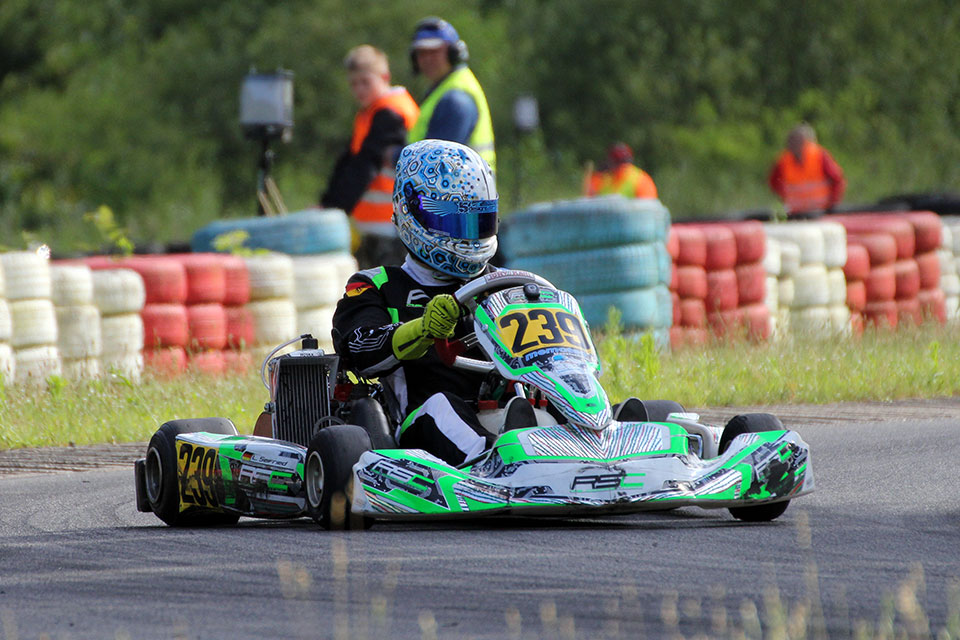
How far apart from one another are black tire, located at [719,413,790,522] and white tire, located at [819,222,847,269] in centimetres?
700

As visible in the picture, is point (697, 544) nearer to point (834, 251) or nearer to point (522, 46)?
point (834, 251)

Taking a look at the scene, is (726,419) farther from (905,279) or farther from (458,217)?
(905,279)

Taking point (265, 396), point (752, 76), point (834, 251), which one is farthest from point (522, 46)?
point (265, 396)

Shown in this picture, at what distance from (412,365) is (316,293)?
558cm

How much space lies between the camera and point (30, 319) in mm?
9516

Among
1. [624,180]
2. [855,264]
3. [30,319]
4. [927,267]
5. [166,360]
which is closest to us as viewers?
[30,319]

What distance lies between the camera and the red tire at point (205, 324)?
34.1 ft

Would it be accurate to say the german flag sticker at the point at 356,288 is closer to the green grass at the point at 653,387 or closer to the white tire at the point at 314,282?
the green grass at the point at 653,387

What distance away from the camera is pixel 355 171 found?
10.7 m

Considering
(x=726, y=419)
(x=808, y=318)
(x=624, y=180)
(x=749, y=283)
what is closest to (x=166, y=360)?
(x=726, y=419)

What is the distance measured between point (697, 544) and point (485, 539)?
587 millimetres

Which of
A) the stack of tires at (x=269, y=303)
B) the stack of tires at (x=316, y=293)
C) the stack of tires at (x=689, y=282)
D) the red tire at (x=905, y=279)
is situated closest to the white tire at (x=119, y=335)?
the stack of tires at (x=269, y=303)

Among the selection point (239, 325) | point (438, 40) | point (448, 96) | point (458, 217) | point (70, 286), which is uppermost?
point (438, 40)

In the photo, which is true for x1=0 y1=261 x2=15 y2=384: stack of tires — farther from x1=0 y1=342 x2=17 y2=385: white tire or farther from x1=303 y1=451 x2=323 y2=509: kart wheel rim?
x1=303 y1=451 x2=323 y2=509: kart wheel rim
